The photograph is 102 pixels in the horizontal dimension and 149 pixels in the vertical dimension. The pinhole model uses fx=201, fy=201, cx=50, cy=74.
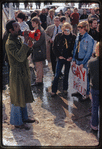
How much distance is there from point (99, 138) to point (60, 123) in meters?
0.90

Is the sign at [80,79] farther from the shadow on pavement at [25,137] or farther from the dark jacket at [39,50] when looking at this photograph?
the shadow on pavement at [25,137]

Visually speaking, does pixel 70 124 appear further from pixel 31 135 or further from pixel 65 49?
pixel 65 49

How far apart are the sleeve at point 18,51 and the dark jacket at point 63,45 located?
1.70 metres

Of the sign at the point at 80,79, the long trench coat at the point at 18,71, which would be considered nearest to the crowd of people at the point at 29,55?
the long trench coat at the point at 18,71

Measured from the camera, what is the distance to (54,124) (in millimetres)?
3977

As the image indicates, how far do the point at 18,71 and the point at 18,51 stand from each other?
1.22ft

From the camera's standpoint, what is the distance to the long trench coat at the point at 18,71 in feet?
11.1

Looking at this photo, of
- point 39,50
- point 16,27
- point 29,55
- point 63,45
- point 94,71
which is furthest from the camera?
point 39,50

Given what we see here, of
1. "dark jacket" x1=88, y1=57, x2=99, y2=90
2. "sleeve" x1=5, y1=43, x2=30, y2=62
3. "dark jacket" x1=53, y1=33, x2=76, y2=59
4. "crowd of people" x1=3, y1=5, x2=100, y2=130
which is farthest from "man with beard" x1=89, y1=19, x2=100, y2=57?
"sleeve" x1=5, y1=43, x2=30, y2=62

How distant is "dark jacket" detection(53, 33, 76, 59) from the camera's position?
489 centimetres

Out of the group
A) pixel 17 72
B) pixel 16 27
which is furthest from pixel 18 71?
pixel 16 27

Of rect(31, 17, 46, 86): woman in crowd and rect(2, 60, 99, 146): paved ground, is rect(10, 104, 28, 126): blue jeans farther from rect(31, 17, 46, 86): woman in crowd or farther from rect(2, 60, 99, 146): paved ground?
rect(31, 17, 46, 86): woman in crowd

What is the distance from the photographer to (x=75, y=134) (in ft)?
11.9

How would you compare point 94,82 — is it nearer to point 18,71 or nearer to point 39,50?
point 18,71
